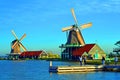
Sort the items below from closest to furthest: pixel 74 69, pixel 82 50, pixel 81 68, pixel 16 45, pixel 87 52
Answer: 1. pixel 74 69
2. pixel 81 68
3. pixel 87 52
4. pixel 82 50
5. pixel 16 45

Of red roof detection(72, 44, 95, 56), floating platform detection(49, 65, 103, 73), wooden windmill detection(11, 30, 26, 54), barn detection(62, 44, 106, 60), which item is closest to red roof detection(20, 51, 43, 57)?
wooden windmill detection(11, 30, 26, 54)

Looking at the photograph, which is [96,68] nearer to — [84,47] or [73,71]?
[73,71]

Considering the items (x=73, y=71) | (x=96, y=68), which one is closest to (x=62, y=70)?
(x=73, y=71)

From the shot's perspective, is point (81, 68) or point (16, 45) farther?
point (16, 45)

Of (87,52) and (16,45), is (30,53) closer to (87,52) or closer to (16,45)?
(16,45)

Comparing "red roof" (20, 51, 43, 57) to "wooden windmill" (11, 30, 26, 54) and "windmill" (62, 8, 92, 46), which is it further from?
"windmill" (62, 8, 92, 46)

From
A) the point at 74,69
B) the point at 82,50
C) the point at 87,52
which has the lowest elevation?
the point at 74,69

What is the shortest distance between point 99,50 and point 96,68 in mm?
45522

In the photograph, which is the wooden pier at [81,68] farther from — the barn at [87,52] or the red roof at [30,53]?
the red roof at [30,53]

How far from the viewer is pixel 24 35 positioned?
13188 centimetres

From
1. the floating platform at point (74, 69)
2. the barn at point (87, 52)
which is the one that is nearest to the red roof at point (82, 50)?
the barn at point (87, 52)

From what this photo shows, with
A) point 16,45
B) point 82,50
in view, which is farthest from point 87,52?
point 16,45

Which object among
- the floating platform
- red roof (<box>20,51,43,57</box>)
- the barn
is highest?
red roof (<box>20,51,43,57</box>)

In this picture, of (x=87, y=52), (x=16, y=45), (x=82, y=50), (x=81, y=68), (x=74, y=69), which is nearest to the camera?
(x=74, y=69)
